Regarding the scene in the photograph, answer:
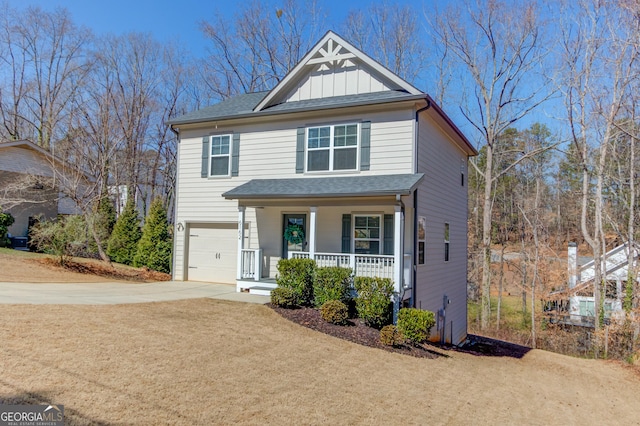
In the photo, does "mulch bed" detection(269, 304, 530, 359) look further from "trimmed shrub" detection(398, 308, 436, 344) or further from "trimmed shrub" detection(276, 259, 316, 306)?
"trimmed shrub" detection(276, 259, 316, 306)

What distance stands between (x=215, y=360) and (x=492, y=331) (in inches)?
767

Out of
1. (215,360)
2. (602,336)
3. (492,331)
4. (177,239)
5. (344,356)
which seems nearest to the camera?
(215,360)

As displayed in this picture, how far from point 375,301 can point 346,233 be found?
2663 mm

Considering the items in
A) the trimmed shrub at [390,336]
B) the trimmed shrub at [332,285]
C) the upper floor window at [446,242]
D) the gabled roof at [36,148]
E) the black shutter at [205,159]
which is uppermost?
the gabled roof at [36,148]

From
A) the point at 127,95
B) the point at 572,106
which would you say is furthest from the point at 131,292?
the point at 127,95

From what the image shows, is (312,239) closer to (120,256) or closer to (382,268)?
(382,268)

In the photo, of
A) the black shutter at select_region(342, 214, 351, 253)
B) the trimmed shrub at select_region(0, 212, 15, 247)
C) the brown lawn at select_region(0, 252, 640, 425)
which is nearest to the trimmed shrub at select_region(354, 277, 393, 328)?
the brown lawn at select_region(0, 252, 640, 425)

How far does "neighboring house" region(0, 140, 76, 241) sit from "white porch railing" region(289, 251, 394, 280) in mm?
14362

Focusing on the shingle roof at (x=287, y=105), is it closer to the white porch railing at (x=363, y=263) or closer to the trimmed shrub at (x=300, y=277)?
the white porch railing at (x=363, y=263)

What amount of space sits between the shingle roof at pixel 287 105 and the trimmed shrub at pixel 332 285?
469 cm

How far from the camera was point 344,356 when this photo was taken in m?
7.64

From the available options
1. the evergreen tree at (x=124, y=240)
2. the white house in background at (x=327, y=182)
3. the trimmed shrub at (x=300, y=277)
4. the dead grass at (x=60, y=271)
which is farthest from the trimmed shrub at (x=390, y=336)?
the evergreen tree at (x=124, y=240)

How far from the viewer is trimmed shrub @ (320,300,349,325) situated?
9.46 metres

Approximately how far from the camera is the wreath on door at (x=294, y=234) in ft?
40.7
